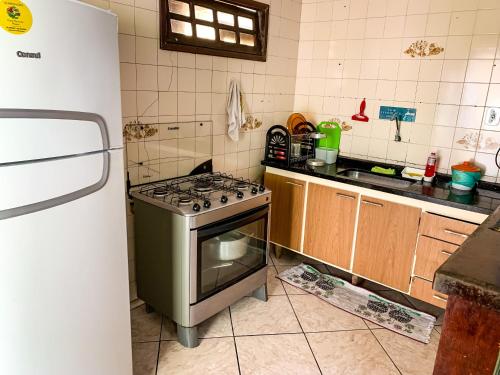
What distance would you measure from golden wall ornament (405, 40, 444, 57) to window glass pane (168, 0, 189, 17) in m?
1.49

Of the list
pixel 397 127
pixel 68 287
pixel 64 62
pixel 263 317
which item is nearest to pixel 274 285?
pixel 263 317

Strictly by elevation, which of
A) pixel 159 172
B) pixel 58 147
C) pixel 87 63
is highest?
pixel 87 63

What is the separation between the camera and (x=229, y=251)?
82.1 inches

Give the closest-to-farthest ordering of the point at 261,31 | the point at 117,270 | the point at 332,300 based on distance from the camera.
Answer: the point at 117,270 < the point at 332,300 < the point at 261,31

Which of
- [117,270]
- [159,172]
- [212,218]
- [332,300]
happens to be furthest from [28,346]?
[332,300]

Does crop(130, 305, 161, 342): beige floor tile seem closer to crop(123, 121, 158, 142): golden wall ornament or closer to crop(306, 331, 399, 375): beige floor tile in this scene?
crop(306, 331, 399, 375): beige floor tile

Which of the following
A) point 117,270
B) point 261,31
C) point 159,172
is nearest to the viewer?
point 117,270

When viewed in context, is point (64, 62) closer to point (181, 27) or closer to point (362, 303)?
point (181, 27)

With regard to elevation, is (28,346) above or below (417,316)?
above

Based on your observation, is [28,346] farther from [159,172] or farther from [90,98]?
[159,172]

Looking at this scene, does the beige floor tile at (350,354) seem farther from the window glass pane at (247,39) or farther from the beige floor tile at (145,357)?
the window glass pane at (247,39)

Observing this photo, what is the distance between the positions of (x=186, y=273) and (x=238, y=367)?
0.53 meters

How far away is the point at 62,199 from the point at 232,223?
986 millimetres

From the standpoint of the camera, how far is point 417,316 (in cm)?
236
